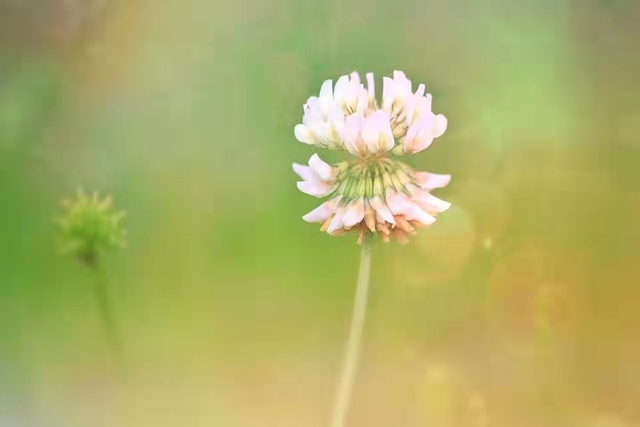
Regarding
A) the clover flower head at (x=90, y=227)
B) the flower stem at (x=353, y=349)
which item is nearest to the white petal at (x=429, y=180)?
the flower stem at (x=353, y=349)

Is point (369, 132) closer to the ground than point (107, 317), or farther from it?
farther from it

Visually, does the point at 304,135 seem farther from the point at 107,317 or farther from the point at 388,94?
the point at 107,317

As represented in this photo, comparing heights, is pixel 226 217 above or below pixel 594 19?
below

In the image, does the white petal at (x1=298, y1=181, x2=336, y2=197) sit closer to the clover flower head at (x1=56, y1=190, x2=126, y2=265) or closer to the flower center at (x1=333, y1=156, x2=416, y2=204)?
the flower center at (x1=333, y1=156, x2=416, y2=204)

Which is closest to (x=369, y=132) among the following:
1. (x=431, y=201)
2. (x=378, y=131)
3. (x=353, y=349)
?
(x=378, y=131)

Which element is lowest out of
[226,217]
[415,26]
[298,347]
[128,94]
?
[298,347]

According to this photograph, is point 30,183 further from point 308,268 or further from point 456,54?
point 456,54

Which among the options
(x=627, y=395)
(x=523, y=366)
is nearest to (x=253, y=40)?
(x=523, y=366)
